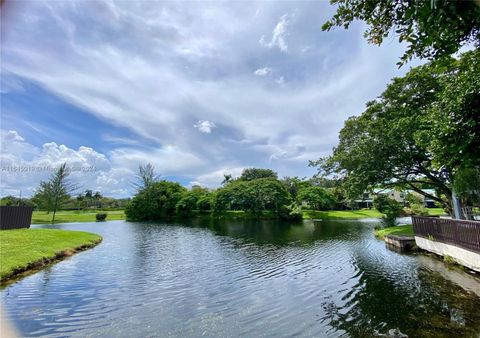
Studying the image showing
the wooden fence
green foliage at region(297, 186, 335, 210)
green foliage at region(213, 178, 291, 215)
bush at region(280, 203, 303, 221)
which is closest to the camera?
the wooden fence

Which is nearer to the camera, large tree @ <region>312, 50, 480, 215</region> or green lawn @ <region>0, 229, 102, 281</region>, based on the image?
green lawn @ <region>0, 229, 102, 281</region>

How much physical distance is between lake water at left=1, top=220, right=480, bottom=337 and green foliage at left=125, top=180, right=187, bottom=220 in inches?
1791

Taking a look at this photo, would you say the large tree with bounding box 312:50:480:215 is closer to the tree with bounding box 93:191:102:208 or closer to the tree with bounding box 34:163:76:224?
the tree with bounding box 34:163:76:224

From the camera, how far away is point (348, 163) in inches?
846

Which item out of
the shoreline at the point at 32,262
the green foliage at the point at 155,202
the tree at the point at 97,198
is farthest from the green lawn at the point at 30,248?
the tree at the point at 97,198

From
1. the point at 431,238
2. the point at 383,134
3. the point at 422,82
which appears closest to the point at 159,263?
the point at 431,238

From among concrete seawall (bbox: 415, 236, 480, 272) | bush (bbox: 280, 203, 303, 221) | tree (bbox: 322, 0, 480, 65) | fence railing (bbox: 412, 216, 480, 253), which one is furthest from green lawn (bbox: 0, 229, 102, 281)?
bush (bbox: 280, 203, 303, 221)

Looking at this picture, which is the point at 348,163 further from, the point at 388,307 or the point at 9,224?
the point at 9,224

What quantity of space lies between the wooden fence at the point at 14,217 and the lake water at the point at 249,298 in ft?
30.3

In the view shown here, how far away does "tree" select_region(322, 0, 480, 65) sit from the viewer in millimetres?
3607

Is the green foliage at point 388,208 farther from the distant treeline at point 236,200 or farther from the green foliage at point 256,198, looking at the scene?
the green foliage at point 256,198

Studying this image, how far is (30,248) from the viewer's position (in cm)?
1495

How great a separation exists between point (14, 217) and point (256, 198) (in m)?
39.2

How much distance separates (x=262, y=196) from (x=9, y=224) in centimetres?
4006
